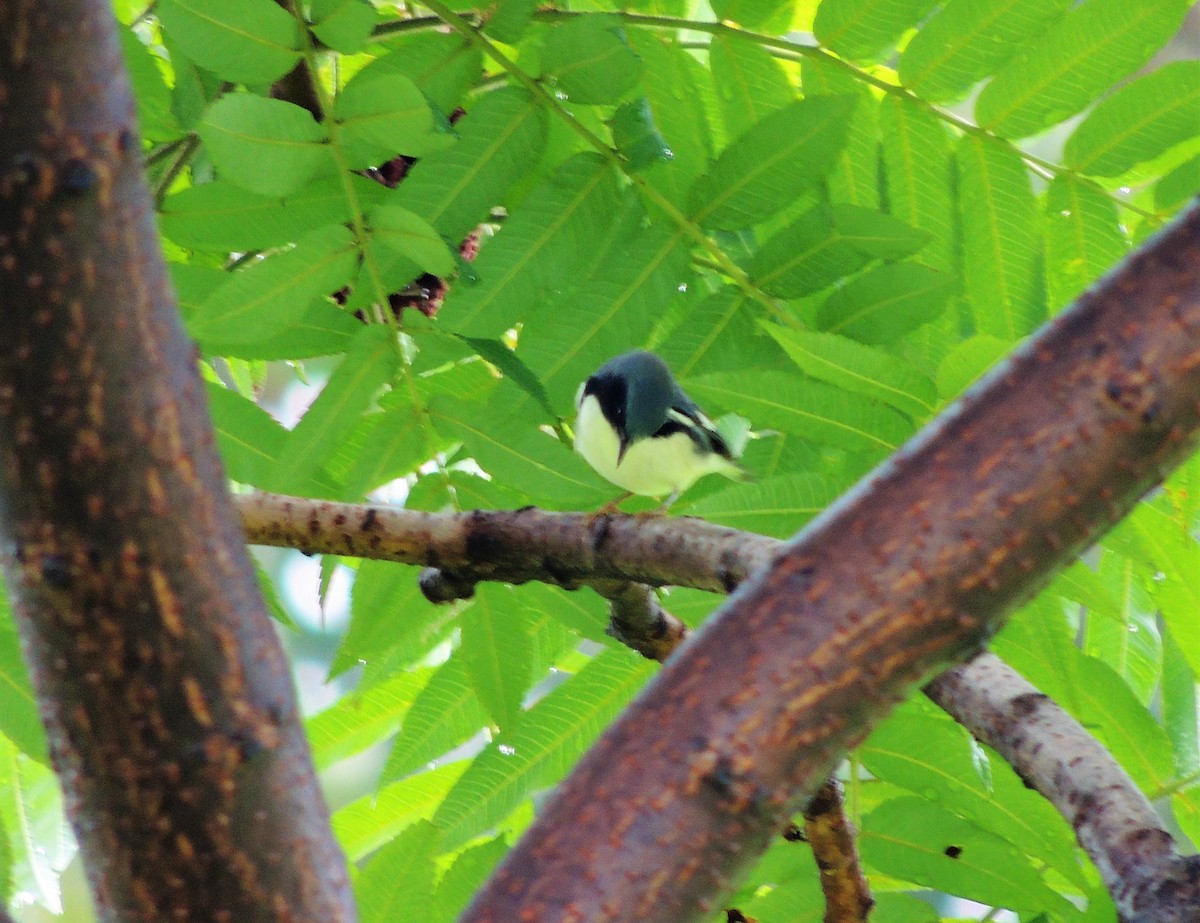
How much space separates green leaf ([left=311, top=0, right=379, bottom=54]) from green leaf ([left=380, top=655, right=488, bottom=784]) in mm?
1329

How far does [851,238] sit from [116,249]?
179cm

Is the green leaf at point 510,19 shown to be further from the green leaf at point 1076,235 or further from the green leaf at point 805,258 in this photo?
the green leaf at point 1076,235

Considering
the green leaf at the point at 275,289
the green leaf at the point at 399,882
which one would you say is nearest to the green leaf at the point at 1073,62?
the green leaf at the point at 275,289

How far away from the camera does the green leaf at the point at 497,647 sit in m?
2.63

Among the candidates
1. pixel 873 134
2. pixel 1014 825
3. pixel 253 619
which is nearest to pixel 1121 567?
pixel 1014 825

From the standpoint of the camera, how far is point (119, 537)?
1.21 m

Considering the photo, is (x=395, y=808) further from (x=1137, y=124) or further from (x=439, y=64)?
(x=1137, y=124)

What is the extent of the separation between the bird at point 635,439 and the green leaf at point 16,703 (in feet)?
4.93

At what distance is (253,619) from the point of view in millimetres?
1279

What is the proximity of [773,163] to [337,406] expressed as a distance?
1038mm

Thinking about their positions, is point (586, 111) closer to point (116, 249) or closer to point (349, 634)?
point (349, 634)

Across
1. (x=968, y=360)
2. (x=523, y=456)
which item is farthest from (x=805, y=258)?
(x=523, y=456)

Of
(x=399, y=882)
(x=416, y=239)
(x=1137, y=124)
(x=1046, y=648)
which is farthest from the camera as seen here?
(x=1137, y=124)

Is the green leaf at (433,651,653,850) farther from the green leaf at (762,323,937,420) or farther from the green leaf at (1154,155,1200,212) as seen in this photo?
the green leaf at (1154,155,1200,212)
